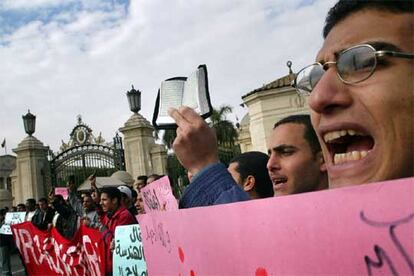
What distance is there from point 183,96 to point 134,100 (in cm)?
1313

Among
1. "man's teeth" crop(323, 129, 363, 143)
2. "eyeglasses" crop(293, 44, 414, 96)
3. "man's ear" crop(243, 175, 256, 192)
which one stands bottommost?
"man's teeth" crop(323, 129, 363, 143)

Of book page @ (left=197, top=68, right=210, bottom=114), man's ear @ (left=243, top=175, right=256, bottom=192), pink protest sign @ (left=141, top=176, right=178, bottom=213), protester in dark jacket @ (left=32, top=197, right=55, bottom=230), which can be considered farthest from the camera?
protester in dark jacket @ (left=32, top=197, right=55, bottom=230)

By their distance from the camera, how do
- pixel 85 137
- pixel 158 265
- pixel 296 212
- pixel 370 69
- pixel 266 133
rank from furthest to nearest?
pixel 85 137
pixel 266 133
pixel 158 265
pixel 370 69
pixel 296 212

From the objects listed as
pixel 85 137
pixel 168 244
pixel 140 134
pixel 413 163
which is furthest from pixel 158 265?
pixel 85 137

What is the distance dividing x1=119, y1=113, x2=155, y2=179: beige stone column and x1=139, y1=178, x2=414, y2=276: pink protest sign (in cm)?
1341

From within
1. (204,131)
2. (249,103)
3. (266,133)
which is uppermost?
(249,103)

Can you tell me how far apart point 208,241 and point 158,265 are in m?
0.70

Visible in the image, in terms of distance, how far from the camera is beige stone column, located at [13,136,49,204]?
53.6 feet

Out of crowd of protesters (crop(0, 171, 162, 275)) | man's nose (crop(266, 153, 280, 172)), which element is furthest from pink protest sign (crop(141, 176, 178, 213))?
crowd of protesters (crop(0, 171, 162, 275))

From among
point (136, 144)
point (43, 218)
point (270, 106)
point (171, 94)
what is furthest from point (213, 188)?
point (136, 144)

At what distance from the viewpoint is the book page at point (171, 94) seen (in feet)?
6.61

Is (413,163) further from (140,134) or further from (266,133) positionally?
(140,134)

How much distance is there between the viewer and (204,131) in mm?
1712

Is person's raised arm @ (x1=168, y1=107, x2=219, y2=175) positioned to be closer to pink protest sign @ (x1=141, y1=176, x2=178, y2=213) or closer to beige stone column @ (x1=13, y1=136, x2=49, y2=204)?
pink protest sign @ (x1=141, y1=176, x2=178, y2=213)
